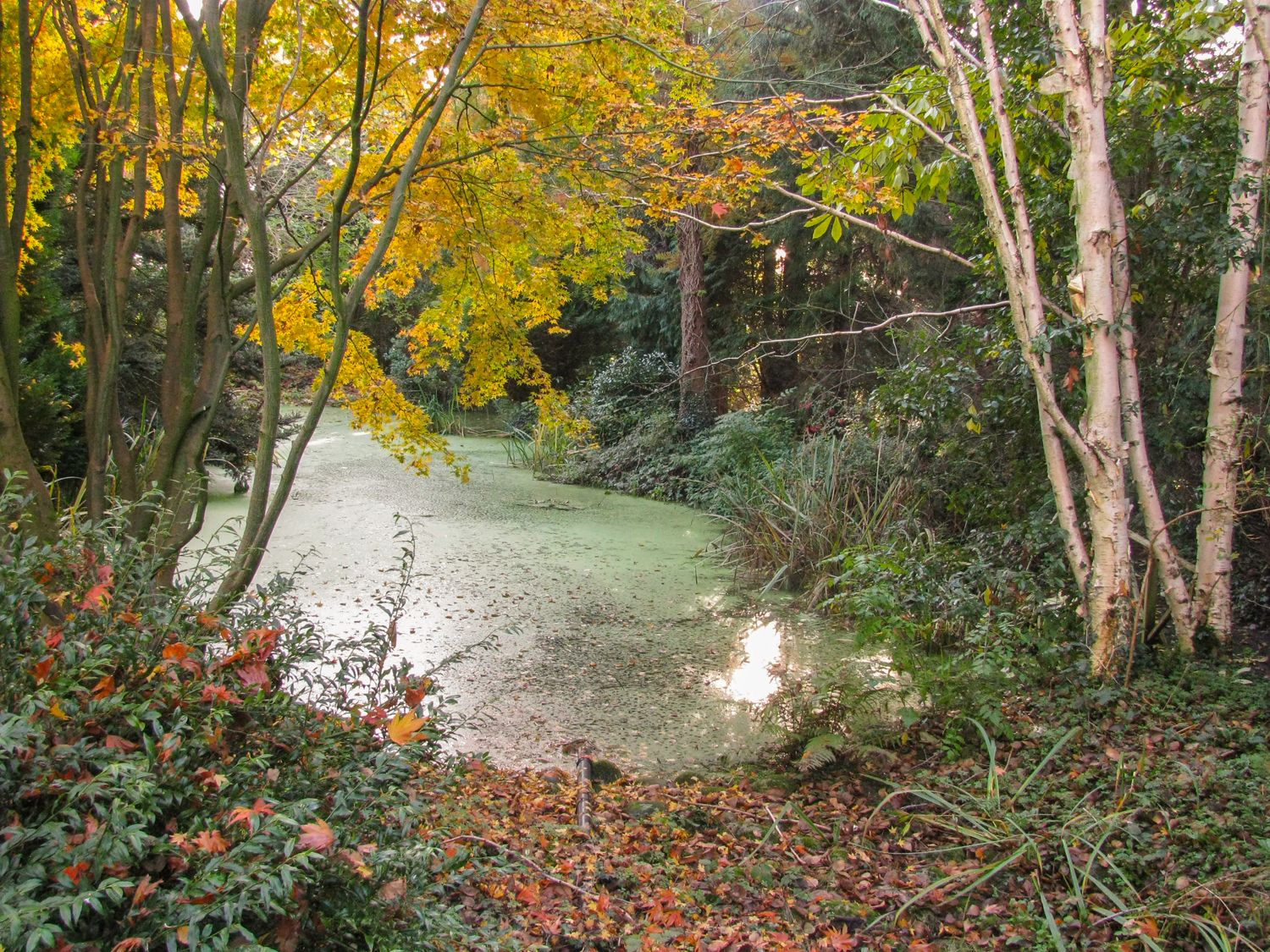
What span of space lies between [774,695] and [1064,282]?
1.99m

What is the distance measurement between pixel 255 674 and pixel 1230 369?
308cm

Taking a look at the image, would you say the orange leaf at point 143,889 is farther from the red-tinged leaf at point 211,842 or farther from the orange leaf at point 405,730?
the orange leaf at point 405,730

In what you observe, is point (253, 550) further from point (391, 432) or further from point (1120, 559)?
point (1120, 559)

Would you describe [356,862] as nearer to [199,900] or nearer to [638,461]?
[199,900]

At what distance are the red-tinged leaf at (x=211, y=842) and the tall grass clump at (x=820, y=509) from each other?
13.6 ft

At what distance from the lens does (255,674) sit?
4.86ft

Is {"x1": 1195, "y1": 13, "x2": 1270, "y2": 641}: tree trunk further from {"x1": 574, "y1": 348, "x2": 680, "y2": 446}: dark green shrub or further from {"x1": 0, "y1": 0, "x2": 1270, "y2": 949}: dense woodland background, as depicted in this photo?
{"x1": 574, "y1": 348, "x2": 680, "y2": 446}: dark green shrub

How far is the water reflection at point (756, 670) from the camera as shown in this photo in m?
3.63

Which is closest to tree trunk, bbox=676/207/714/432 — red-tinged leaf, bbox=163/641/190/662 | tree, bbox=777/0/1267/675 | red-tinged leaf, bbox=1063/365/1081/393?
red-tinged leaf, bbox=1063/365/1081/393

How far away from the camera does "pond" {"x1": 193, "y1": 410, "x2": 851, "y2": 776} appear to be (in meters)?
3.24

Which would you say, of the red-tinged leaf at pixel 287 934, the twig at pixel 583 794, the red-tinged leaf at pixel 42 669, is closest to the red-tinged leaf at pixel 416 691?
the red-tinged leaf at pixel 287 934

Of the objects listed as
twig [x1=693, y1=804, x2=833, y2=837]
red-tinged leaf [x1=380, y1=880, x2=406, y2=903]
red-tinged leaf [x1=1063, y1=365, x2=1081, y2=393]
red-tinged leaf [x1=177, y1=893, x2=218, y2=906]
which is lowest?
twig [x1=693, y1=804, x2=833, y2=837]

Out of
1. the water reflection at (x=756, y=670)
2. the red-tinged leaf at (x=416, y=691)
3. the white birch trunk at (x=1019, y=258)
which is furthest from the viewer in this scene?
the water reflection at (x=756, y=670)

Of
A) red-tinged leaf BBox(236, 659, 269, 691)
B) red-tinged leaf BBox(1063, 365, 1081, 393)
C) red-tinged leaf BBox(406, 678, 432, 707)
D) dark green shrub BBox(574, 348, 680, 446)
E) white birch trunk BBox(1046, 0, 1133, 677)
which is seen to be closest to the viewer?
red-tinged leaf BBox(236, 659, 269, 691)
